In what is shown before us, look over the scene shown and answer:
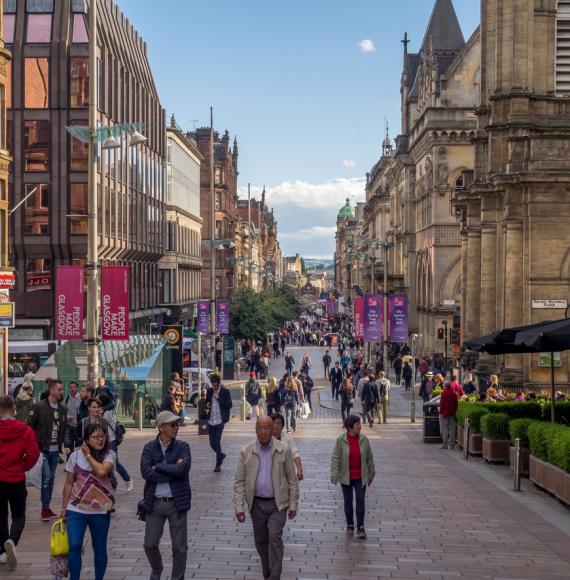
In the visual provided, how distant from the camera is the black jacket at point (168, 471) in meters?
9.24

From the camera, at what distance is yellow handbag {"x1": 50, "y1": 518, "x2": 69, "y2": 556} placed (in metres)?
9.09

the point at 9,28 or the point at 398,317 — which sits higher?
the point at 9,28

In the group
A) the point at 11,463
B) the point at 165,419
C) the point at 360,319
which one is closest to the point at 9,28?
the point at 360,319

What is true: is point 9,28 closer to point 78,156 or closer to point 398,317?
point 78,156

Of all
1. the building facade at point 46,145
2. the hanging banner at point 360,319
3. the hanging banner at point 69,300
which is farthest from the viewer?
the hanging banner at point 360,319

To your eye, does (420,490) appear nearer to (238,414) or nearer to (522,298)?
(522,298)

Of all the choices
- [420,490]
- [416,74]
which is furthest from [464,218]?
[416,74]

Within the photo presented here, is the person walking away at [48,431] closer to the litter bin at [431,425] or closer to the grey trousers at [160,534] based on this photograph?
the grey trousers at [160,534]

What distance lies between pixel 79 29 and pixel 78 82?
91.0 inches

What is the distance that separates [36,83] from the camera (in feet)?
154

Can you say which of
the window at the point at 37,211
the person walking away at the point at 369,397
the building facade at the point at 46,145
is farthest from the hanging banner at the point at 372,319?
the person walking away at the point at 369,397

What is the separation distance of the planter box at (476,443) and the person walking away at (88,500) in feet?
42.5

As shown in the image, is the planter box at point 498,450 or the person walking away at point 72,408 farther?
the planter box at point 498,450

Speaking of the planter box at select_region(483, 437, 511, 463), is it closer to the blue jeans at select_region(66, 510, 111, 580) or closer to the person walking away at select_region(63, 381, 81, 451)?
the person walking away at select_region(63, 381, 81, 451)
